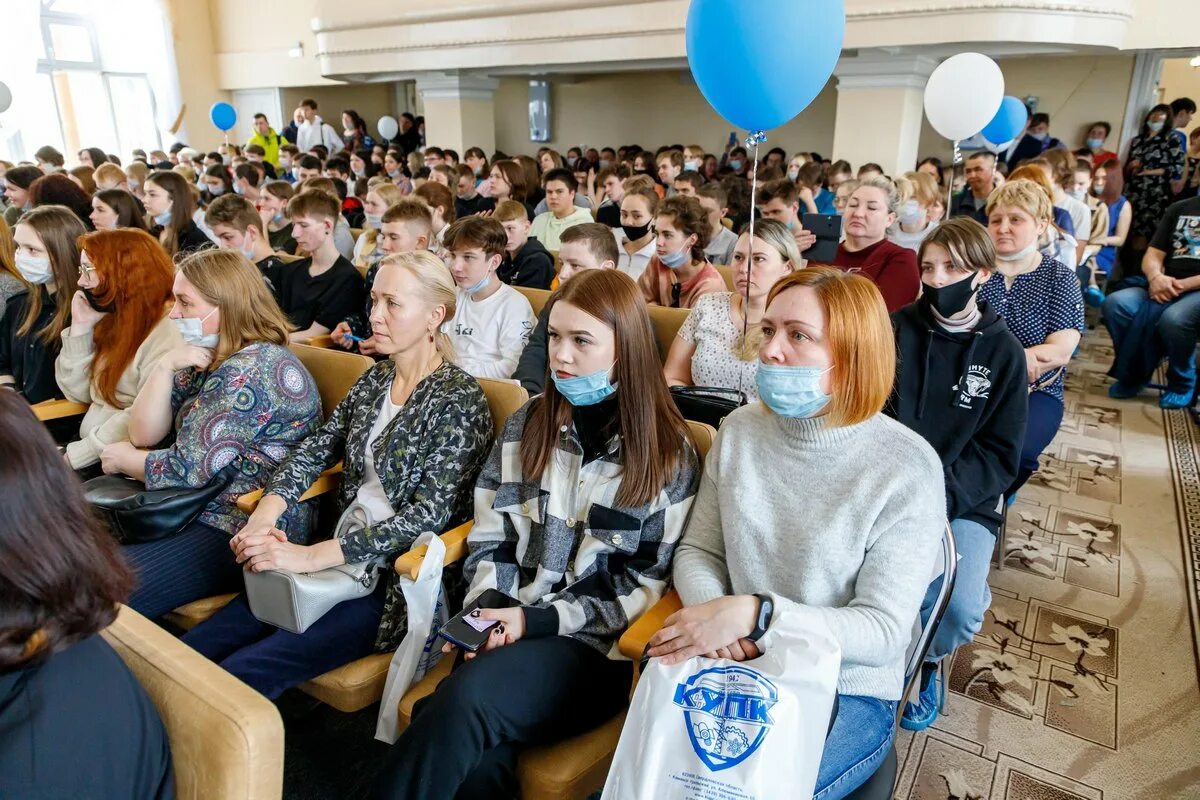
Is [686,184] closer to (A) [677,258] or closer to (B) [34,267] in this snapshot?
(A) [677,258]

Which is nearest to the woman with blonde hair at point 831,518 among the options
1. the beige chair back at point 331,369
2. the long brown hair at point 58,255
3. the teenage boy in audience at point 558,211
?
the beige chair back at point 331,369

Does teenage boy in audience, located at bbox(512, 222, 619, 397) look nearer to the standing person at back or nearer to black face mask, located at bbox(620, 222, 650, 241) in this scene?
black face mask, located at bbox(620, 222, 650, 241)

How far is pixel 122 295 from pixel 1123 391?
5010mm

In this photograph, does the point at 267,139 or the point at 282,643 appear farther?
the point at 267,139

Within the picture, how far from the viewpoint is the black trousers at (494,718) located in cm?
137

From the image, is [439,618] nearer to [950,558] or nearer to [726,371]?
[950,558]

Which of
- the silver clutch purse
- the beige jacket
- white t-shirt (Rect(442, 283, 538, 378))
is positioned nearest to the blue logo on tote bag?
the silver clutch purse

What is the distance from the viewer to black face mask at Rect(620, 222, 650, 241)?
14.0ft

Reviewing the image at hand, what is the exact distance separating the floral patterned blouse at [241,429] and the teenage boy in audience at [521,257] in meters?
1.98

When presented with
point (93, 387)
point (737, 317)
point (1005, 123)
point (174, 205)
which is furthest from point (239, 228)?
point (1005, 123)

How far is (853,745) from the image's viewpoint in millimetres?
1357

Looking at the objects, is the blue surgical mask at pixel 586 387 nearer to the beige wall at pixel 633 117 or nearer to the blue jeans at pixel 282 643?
the blue jeans at pixel 282 643

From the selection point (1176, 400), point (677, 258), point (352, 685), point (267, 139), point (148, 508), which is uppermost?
point (267, 139)

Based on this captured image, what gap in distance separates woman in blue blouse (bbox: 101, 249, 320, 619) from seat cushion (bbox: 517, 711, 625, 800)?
0.96 m
